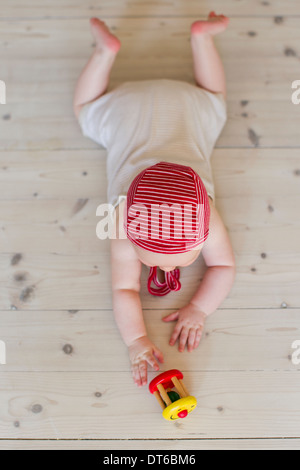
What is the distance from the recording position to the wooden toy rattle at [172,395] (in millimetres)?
806

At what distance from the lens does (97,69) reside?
1.00 metres

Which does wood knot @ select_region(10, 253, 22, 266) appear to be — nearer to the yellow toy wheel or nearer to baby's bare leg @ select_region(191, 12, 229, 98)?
the yellow toy wheel

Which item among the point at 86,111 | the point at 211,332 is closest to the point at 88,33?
the point at 86,111

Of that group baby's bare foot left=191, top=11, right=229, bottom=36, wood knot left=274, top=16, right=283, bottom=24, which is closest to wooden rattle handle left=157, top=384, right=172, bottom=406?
baby's bare foot left=191, top=11, right=229, bottom=36

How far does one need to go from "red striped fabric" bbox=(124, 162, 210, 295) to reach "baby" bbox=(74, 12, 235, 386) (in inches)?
1.0

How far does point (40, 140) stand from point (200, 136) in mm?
375

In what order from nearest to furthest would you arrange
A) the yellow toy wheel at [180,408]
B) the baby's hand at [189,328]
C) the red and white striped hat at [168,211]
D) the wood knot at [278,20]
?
the red and white striped hat at [168,211] < the yellow toy wheel at [180,408] < the baby's hand at [189,328] < the wood knot at [278,20]

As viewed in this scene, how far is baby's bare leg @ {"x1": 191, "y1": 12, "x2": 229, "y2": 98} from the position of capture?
3.25 ft

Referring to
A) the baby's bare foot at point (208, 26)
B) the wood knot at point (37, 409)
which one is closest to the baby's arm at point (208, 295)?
the wood knot at point (37, 409)

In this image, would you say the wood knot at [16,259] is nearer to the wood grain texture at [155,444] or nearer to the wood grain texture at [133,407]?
the wood grain texture at [133,407]

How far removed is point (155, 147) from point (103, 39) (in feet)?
0.95

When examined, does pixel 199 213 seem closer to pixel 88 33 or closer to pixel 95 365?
pixel 95 365

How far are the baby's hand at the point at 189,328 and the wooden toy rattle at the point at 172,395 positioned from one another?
0.24ft

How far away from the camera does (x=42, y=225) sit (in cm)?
99
